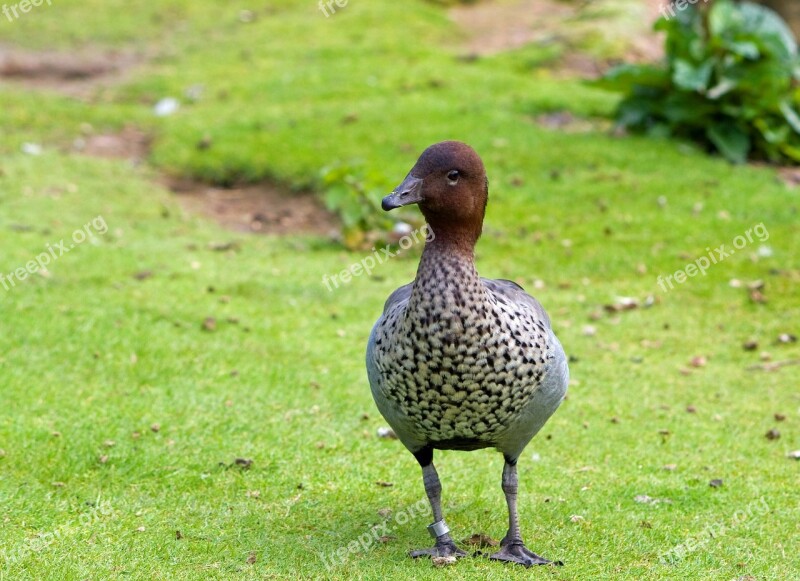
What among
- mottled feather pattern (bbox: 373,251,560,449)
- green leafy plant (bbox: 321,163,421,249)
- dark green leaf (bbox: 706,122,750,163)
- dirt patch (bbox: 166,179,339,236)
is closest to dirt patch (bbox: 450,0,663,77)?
dark green leaf (bbox: 706,122,750,163)

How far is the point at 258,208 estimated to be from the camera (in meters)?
11.4

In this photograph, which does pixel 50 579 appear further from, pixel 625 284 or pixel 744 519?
pixel 625 284

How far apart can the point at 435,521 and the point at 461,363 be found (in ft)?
3.22

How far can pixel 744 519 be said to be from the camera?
5316 millimetres

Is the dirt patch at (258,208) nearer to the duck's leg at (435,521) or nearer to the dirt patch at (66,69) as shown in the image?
the dirt patch at (66,69)

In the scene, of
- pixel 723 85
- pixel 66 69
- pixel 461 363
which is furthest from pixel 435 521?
pixel 66 69

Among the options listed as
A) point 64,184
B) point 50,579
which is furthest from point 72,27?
point 50,579

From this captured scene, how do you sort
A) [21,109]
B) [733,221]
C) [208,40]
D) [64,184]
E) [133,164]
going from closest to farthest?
[733,221], [64,184], [133,164], [21,109], [208,40]

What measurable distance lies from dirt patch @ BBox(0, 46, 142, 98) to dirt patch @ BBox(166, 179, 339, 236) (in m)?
4.47

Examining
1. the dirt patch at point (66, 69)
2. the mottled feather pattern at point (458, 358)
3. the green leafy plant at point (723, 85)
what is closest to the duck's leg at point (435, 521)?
the mottled feather pattern at point (458, 358)

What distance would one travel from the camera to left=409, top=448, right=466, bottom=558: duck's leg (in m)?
4.72

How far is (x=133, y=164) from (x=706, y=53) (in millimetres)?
7036

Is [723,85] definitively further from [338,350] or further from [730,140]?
[338,350]

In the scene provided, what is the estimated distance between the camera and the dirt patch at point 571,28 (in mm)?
15781
